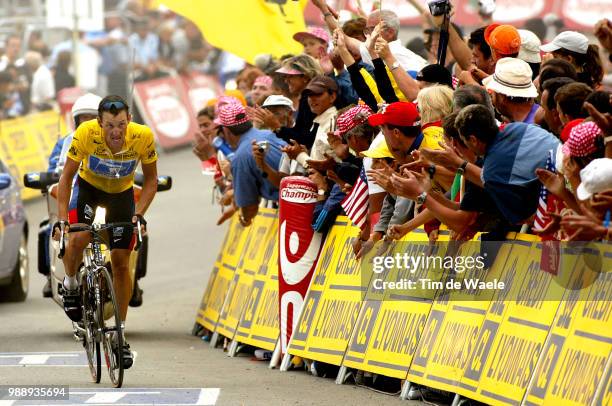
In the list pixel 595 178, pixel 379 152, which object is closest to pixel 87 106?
pixel 379 152

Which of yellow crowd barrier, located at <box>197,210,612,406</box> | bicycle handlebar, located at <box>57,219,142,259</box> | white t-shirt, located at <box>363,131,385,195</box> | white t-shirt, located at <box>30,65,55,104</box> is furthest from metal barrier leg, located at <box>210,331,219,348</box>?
white t-shirt, located at <box>30,65,55,104</box>

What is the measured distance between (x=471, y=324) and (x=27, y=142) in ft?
61.0

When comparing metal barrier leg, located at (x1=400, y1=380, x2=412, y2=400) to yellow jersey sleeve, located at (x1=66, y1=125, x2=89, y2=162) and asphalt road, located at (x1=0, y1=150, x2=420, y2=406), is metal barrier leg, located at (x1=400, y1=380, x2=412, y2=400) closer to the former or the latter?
asphalt road, located at (x1=0, y1=150, x2=420, y2=406)

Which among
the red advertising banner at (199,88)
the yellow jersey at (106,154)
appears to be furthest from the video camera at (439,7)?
the red advertising banner at (199,88)

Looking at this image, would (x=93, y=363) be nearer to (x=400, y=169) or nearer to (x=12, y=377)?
(x=12, y=377)

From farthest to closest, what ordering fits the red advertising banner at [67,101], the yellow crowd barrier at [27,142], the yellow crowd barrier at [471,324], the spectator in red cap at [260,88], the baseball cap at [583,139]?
1. the red advertising banner at [67,101]
2. the yellow crowd barrier at [27,142]
3. the spectator in red cap at [260,88]
4. the yellow crowd barrier at [471,324]
5. the baseball cap at [583,139]

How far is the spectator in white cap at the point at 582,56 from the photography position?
451 inches

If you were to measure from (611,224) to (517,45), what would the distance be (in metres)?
3.71

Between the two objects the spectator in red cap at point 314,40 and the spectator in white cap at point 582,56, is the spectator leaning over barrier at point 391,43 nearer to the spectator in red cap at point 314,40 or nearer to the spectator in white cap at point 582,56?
the spectator in white cap at point 582,56

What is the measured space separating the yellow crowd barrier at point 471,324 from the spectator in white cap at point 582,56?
1.68 meters

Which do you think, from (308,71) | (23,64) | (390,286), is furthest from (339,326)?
(23,64)

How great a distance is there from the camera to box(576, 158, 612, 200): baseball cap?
8.47 metres

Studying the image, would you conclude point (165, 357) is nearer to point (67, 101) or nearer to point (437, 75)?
point (437, 75)

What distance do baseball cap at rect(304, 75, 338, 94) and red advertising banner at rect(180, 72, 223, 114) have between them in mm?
20259
